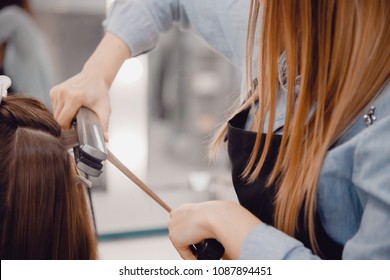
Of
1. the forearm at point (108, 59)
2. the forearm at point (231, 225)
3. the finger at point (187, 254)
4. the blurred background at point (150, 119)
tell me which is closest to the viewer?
the forearm at point (231, 225)

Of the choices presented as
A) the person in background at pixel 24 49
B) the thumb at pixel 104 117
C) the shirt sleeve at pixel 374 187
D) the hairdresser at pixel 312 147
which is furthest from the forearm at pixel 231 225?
the person in background at pixel 24 49

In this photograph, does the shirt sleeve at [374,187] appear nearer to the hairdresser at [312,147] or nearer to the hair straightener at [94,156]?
the hairdresser at [312,147]

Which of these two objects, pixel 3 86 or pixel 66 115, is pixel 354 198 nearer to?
pixel 66 115

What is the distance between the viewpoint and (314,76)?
887mm

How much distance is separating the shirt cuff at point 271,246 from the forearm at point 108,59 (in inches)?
22.5

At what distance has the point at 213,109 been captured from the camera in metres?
2.84

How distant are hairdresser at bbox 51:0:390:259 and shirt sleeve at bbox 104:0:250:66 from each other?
0.23 meters

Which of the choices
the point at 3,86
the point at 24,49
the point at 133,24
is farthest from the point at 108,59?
the point at 24,49

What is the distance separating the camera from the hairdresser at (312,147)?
2.57 feet

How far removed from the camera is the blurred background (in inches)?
91.7

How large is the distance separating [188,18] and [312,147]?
68 cm

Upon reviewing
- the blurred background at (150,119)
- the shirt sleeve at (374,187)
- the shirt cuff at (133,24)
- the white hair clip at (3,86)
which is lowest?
the blurred background at (150,119)
